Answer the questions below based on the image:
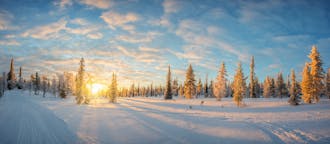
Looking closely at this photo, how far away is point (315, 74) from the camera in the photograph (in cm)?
3400

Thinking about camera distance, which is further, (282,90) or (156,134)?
(282,90)

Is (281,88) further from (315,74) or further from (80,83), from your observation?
(80,83)

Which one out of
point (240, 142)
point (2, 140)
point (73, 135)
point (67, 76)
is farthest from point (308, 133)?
point (67, 76)

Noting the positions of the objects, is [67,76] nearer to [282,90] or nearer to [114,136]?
[114,136]

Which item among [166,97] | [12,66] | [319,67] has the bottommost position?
[166,97]

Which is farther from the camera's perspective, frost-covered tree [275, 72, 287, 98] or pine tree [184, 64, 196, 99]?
frost-covered tree [275, 72, 287, 98]

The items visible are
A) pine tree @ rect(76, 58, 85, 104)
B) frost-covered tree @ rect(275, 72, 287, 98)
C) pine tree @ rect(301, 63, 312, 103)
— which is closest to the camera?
pine tree @ rect(301, 63, 312, 103)

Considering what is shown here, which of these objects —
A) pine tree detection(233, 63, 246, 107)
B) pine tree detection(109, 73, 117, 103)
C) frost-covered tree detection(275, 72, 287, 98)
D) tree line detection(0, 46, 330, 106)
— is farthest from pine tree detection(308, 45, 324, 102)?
pine tree detection(109, 73, 117, 103)

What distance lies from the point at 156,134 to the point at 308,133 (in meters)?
12.7

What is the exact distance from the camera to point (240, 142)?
11.9 m

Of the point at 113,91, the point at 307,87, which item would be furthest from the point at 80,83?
the point at 307,87

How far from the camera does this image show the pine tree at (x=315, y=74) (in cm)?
3347

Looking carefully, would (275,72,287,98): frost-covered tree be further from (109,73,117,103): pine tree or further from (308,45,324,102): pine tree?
(109,73,117,103): pine tree

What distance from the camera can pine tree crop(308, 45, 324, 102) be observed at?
110 ft
